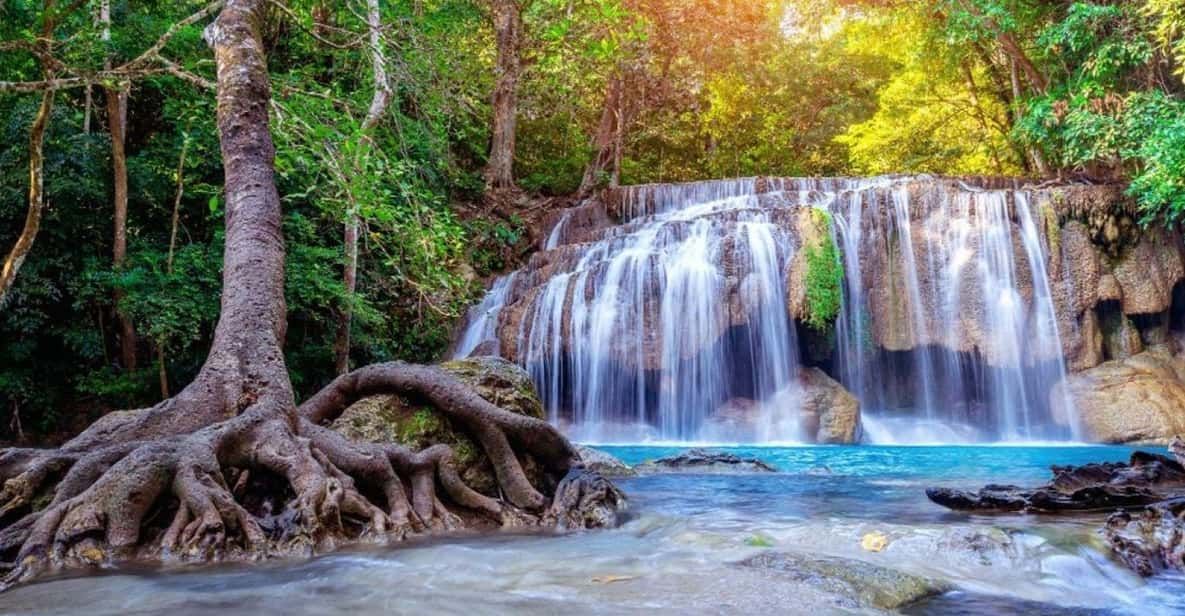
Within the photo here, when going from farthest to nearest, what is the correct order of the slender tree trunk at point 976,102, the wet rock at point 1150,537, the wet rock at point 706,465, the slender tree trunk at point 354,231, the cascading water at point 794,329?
the slender tree trunk at point 976,102 → the cascading water at point 794,329 → the wet rock at point 706,465 → the slender tree trunk at point 354,231 → the wet rock at point 1150,537

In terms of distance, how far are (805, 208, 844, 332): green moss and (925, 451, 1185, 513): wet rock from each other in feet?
31.3

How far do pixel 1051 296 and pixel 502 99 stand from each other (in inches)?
601

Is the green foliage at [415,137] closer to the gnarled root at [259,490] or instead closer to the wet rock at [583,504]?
the gnarled root at [259,490]

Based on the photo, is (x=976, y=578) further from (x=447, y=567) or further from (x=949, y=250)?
(x=949, y=250)

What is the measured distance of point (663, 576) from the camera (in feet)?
11.4

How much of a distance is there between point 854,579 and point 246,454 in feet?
10.9

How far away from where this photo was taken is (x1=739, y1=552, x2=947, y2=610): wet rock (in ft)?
10.3

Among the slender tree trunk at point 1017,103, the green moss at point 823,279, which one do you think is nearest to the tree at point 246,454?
the green moss at point 823,279

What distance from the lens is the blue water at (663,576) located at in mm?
2955

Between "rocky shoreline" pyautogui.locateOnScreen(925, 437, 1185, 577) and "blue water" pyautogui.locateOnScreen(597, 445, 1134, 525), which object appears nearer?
"rocky shoreline" pyautogui.locateOnScreen(925, 437, 1185, 577)

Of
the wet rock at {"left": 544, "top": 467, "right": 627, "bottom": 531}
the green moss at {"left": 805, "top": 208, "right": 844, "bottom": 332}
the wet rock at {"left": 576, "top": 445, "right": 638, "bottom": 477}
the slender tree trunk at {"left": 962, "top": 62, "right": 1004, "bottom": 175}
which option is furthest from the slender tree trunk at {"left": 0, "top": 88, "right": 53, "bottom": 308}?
the slender tree trunk at {"left": 962, "top": 62, "right": 1004, "bottom": 175}

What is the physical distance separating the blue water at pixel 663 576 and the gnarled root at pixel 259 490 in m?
0.26

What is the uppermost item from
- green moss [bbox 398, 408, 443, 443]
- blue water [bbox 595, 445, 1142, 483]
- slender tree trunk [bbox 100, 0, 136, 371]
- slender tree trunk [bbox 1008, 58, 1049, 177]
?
slender tree trunk [bbox 1008, 58, 1049, 177]

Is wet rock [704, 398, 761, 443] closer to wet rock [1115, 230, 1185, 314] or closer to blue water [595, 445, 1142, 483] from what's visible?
blue water [595, 445, 1142, 483]
